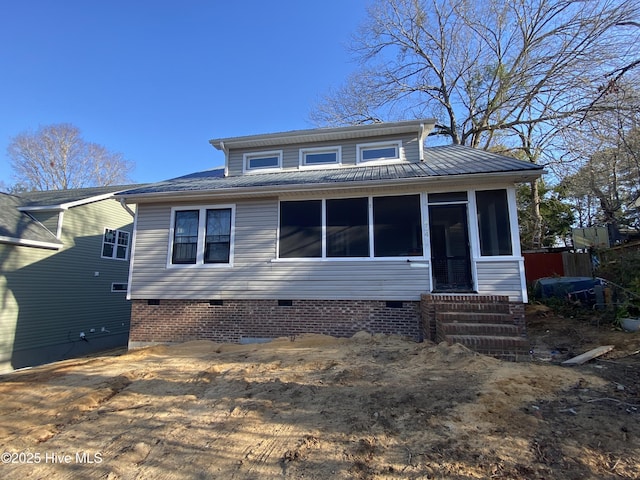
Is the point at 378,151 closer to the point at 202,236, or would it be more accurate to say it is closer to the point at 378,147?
the point at 378,147

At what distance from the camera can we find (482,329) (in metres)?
5.82

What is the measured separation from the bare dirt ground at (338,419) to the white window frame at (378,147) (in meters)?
5.43

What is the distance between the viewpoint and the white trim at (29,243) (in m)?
10.5

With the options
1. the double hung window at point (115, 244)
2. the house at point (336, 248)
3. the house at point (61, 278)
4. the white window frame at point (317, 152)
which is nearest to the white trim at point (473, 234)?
the house at point (336, 248)

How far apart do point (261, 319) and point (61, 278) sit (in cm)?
936

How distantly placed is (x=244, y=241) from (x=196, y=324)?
92.6 inches

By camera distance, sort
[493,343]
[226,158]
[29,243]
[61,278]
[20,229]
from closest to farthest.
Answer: [493,343]
[226,158]
[29,243]
[20,229]
[61,278]

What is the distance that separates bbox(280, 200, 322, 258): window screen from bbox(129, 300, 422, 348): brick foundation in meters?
1.19

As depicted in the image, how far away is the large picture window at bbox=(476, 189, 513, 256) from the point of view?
710cm

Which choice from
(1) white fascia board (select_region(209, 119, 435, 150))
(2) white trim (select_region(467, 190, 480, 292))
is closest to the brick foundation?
(2) white trim (select_region(467, 190, 480, 292))

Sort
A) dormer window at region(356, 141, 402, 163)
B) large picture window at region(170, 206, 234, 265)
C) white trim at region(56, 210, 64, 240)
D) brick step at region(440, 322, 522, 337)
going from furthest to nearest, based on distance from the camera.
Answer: white trim at region(56, 210, 64, 240) → dormer window at region(356, 141, 402, 163) → large picture window at region(170, 206, 234, 265) → brick step at region(440, 322, 522, 337)

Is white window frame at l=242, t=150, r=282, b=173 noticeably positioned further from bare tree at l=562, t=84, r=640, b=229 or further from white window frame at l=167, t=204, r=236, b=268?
bare tree at l=562, t=84, r=640, b=229

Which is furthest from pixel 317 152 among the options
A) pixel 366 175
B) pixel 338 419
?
pixel 338 419

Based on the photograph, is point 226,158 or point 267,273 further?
point 226,158
